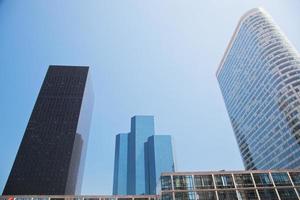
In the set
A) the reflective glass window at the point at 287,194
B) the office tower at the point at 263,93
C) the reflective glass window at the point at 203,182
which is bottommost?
the reflective glass window at the point at 287,194

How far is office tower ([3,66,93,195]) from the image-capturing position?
13900 centimetres

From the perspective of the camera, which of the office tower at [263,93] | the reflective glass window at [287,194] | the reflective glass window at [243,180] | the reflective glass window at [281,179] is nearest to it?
the reflective glass window at [287,194]

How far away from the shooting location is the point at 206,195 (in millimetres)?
76688

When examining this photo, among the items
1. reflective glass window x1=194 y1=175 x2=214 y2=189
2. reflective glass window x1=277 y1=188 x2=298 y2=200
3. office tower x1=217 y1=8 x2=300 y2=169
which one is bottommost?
reflective glass window x1=277 y1=188 x2=298 y2=200

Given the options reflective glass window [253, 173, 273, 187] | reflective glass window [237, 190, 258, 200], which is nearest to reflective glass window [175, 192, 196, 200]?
reflective glass window [237, 190, 258, 200]

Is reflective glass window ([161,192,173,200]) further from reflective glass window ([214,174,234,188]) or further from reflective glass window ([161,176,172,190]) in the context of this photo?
reflective glass window ([214,174,234,188])

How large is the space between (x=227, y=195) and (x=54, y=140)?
119 meters

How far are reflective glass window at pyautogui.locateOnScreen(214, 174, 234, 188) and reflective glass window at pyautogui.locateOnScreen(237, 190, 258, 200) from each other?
337cm

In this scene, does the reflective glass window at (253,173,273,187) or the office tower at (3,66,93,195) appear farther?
the office tower at (3,66,93,195)

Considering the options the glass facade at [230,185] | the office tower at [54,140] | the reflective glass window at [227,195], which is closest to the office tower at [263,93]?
the glass facade at [230,185]

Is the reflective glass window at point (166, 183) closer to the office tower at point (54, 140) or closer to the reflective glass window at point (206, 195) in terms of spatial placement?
the reflective glass window at point (206, 195)

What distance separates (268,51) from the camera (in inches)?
4473

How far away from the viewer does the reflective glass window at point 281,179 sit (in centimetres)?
8050

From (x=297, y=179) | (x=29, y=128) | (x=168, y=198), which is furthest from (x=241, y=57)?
(x=29, y=128)
